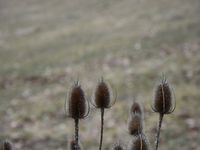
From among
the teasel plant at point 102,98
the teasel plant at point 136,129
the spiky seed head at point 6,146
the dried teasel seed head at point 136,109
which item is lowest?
the spiky seed head at point 6,146

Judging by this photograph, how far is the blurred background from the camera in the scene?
31.0 feet

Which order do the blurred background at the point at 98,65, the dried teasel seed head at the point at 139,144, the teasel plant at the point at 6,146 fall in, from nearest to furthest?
the dried teasel seed head at the point at 139,144, the teasel plant at the point at 6,146, the blurred background at the point at 98,65

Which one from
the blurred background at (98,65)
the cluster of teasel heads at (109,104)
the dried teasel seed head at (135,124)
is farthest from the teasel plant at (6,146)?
the blurred background at (98,65)

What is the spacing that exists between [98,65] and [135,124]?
12.5m

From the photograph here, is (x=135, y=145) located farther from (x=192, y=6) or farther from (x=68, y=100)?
(x=192, y=6)

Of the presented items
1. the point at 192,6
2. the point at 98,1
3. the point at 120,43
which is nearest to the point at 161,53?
the point at 120,43

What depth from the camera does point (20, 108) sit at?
11875 mm

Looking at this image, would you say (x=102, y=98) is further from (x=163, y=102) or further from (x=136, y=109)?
(x=163, y=102)

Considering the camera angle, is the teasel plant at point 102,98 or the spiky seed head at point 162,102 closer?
the spiky seed head at point 162,102

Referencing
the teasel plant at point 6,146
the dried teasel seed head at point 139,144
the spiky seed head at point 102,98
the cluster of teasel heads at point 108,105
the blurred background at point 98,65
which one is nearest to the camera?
the dried teasel seed head at point 139,144

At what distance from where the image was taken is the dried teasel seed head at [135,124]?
2.14 metres

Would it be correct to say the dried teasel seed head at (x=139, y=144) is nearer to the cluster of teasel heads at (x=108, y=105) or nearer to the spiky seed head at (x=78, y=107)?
the cluster of teasel heads at (x=108, y=105)

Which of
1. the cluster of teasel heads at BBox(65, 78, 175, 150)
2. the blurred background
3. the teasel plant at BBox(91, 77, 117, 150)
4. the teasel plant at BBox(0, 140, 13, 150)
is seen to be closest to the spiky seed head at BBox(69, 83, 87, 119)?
the cluster of teasel heads at BBox(65, 78, 175, 150)

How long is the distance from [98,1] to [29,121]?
1645 cm
